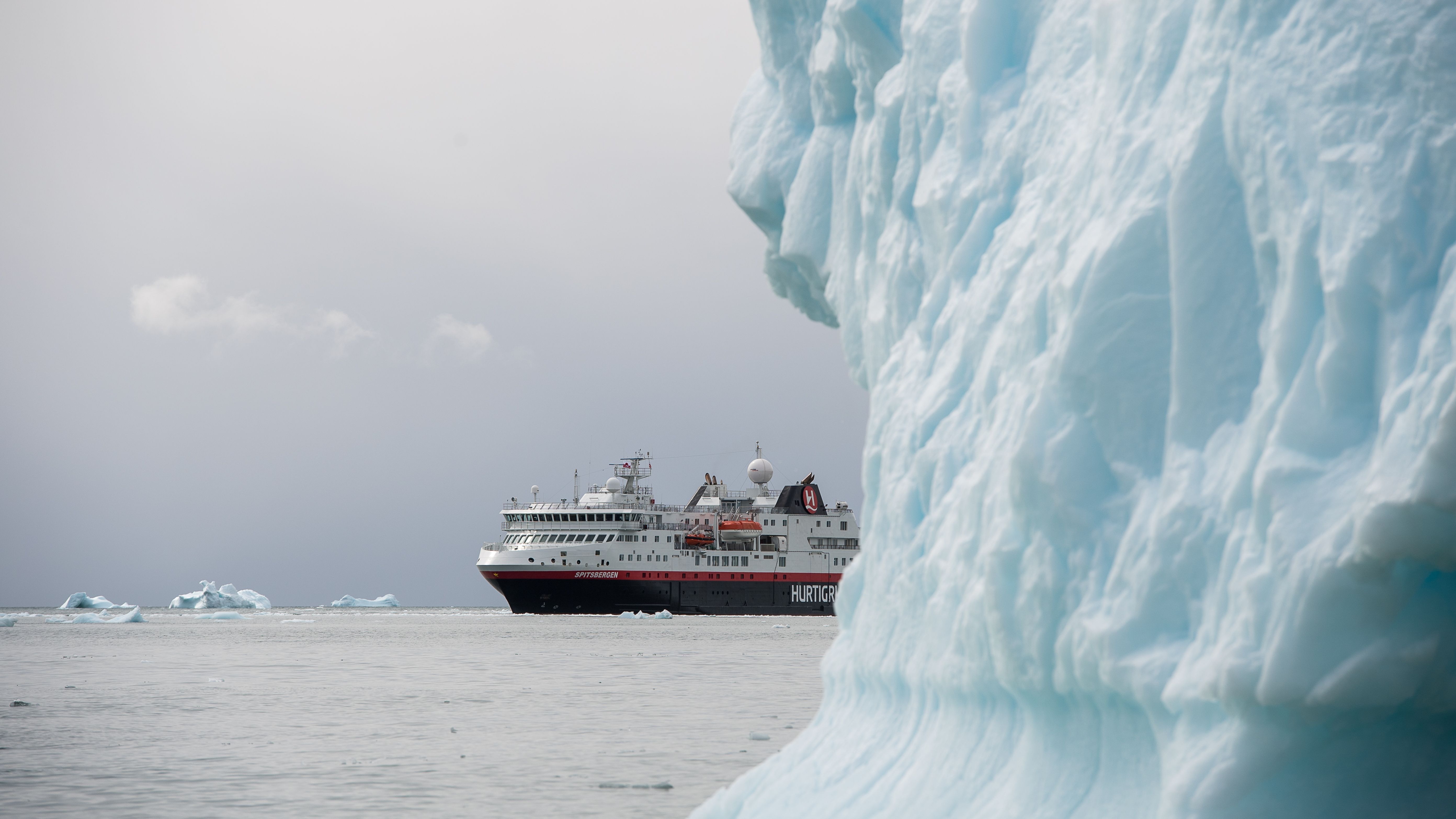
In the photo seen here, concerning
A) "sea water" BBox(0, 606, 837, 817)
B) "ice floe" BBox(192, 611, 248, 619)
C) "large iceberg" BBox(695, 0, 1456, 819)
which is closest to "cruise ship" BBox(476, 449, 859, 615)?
"ice floe" BBox(192, 611, 248, 619)

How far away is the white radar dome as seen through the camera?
2800 inches

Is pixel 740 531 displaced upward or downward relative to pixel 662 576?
upward

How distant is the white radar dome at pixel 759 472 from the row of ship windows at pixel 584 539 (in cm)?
853

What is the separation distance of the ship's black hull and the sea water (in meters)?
22.6

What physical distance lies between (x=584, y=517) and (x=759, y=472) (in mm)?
12064

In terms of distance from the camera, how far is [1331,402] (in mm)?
3926

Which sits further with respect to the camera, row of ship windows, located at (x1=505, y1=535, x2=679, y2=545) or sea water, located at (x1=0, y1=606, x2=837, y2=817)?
row of ship windows, located at (x1=505, y1=535, x2=679, y2=545)

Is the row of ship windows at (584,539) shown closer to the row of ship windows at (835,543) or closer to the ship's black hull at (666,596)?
the ship's black hull at (666,596)

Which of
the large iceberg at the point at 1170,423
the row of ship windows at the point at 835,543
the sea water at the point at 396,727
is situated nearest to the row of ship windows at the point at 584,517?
the row of ship windows at the point at 835,543

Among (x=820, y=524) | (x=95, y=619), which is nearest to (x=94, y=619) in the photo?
(x=95, y=619)

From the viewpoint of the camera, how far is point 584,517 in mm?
63875

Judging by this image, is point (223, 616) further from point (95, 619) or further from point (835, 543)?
point (835, 543)

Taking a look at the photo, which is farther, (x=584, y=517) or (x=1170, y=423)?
(x=584, y=517)

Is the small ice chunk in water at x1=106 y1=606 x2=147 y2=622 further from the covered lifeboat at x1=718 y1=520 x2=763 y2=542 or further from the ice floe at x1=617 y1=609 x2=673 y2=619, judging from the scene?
the covered lifeboat at x1=718 y1=520 x2=763 y2=542
